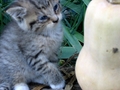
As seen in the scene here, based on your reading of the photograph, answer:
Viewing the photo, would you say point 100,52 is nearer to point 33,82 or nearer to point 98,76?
point 98,76

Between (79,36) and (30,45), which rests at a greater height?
(30,45)

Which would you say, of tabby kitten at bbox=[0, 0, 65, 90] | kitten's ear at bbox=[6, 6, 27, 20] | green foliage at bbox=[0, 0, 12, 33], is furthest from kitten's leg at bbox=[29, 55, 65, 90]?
green foliage at bbox=[0, 0, 12, 33]

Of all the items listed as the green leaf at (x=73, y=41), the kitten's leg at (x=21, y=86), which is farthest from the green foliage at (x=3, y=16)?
the kitten's leg at (x=21, y=86)

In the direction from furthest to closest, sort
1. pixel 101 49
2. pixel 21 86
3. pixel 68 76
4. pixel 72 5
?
pixel 72 5 → pixel 68 76 → pixel 21 86 → pixel 101 49

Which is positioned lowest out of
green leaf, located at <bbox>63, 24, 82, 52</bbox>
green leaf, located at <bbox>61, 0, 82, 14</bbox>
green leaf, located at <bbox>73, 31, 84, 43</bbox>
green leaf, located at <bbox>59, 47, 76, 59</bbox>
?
green leaf, located at <bbox>59, 47, 76, 59</bbox>

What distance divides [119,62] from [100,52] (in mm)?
129

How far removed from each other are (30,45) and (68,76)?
446 mm

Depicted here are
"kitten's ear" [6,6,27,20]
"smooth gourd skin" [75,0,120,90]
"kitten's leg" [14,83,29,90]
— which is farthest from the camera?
"kitten's leg" [14,83,29,90]

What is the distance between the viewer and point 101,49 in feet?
6.66

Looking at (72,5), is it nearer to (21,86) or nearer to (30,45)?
(30,45)

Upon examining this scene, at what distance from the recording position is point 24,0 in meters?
2.52

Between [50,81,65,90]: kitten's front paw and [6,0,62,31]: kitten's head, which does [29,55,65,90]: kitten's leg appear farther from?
[6,0,62,31]: kitten's head

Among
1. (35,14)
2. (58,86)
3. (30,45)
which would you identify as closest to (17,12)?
(35,14)

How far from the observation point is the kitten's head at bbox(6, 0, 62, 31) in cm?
242
